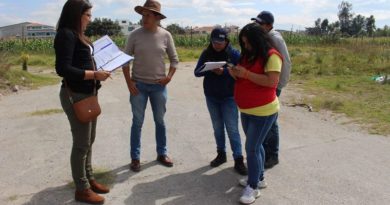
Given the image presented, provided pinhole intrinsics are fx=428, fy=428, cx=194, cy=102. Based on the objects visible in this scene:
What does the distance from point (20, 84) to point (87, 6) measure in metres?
9.08

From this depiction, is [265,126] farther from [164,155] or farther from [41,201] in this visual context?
[41,201]

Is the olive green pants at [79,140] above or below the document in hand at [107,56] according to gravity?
below

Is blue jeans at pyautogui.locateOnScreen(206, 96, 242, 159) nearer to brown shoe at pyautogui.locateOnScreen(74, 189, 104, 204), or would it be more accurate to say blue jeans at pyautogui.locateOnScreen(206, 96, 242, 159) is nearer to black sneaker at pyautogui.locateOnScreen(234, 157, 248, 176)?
black sneaker at pyautogui.locateOnScreen(234, 157, 248, 176)

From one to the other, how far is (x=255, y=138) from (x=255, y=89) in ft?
1.54

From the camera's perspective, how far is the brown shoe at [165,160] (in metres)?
5.24

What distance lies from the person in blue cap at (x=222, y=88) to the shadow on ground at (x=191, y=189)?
33cm

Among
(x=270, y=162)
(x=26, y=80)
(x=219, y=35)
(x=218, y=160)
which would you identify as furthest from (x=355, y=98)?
(x=26, y=80)

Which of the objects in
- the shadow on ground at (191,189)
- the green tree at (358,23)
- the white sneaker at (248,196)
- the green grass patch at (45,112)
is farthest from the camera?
the green tree at (358,23)

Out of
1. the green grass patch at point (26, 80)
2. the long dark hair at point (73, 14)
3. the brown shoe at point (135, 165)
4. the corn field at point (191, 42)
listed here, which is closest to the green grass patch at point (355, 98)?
the brown shoe at point (135, 165)

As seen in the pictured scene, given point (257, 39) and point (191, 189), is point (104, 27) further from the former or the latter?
point (257, 39)

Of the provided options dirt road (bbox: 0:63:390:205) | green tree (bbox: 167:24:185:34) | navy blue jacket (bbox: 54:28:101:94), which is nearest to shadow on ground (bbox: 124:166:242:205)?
dirt road (bbox: 0:63:390:205)

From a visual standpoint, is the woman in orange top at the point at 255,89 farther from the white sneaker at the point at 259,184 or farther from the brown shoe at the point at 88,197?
the brown shoe at the point at 88,197

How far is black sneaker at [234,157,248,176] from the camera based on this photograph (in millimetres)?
4918

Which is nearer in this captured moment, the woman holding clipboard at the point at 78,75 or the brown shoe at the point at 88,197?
the woman holding clipboard at the point at 78,75
